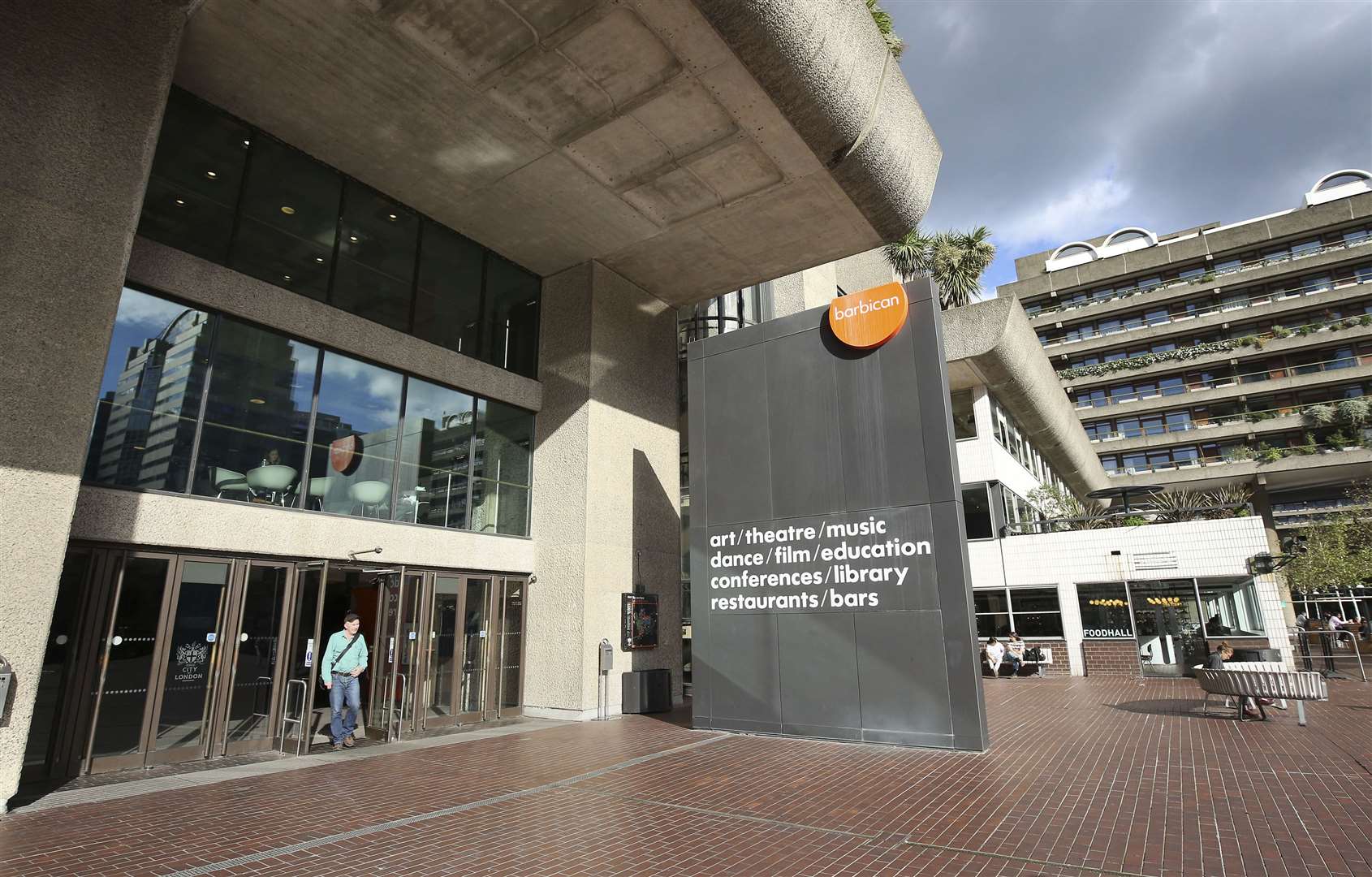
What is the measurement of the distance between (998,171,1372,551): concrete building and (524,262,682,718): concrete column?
41.8 m

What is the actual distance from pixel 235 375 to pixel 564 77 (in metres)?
6.10

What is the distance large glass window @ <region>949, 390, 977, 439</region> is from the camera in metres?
23.9

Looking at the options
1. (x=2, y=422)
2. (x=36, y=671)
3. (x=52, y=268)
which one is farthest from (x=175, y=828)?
(x=52, y=268)

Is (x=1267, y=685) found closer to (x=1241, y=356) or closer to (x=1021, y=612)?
(x=1021, y=612)

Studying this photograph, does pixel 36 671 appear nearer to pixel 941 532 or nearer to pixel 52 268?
pixel 52 268

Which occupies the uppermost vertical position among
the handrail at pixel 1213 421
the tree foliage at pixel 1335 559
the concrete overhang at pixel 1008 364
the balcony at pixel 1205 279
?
the balcony at pixel 1205 279

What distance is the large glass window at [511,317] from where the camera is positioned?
45.6 ft

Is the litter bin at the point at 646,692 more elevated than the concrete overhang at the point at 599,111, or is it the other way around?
the concrete overhang at the point at 599,111

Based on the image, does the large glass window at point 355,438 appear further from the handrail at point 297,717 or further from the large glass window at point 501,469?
the handrail at point 297,717

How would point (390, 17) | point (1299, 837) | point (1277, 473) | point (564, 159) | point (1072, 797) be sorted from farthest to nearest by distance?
point (1277, 473) → point (564, 159) → point (390, 17) → point (1072, 797) → point (1299, 837)

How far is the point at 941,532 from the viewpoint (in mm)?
9164

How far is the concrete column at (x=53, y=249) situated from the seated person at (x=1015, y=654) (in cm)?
2065

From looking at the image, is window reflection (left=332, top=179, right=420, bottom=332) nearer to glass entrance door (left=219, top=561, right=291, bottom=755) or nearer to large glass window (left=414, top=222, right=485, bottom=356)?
large glass window (left=414, top=222, right=485, bottom=356)

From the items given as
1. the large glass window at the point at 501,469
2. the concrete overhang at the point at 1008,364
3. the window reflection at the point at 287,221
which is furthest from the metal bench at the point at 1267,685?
the window reflection at the point at 287,221
